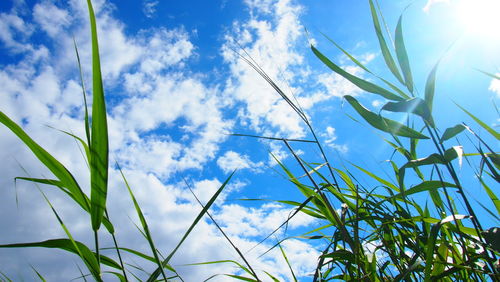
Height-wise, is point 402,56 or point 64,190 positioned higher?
point 402,56

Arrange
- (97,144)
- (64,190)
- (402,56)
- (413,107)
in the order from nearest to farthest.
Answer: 1. (97,144)
2. (64,190)
3. (413,107)
4. (402,56)

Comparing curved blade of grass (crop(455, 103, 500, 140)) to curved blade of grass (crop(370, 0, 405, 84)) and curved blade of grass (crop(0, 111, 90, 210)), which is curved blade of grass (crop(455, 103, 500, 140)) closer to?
curved blade of grass (crop(370, 0, 405, 84))

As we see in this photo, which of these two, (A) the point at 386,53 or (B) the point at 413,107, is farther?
(A) the point at 386,53

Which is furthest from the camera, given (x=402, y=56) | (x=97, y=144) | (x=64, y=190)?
(x=402, y=56)

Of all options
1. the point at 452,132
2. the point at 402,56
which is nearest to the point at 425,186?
the point at 452,132

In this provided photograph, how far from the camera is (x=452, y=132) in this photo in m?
0.95

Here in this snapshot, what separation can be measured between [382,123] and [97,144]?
28.4 inches

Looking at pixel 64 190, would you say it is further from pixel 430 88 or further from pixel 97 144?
pixel 430 88

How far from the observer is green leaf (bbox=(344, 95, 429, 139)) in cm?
97

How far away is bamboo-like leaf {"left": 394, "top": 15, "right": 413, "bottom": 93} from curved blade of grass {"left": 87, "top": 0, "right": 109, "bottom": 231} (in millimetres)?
813

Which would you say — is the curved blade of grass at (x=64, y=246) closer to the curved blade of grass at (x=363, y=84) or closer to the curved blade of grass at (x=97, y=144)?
the curved blade of grass at (x=97, y=144)

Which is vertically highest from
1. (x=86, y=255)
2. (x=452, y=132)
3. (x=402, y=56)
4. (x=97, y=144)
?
(x=402, y=56)

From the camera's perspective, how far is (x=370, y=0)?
1091 millimetres

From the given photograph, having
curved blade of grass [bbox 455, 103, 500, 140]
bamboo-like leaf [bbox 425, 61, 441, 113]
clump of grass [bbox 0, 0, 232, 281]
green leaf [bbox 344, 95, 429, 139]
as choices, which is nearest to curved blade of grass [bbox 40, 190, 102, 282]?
clump of grass [bbox 0, 0, 232, 281]
